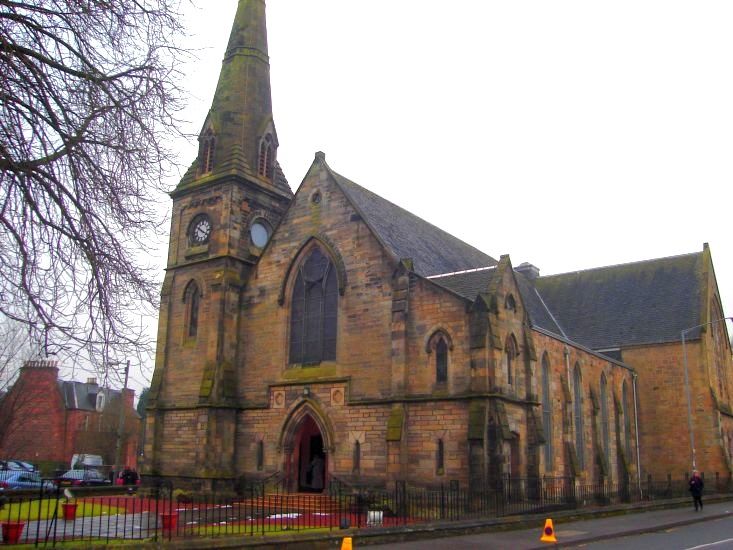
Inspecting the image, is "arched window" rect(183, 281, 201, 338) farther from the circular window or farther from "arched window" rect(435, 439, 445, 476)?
"arched window" rect(435, 439, 445, 476)

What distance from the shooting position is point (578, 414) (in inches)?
1310

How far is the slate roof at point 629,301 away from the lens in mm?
39594

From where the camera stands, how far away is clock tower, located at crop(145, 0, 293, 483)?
1123 inches

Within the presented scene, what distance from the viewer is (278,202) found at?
33219 mm

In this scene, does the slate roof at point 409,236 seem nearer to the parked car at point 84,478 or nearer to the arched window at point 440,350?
the arched window at point 440,350

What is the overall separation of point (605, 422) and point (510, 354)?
1413 centimetres

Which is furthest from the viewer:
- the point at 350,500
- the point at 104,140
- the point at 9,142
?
the point at 350,500

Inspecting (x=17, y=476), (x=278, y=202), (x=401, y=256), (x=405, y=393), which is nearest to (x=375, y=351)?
(x=405, y=393)

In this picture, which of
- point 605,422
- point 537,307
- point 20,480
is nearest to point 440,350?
point 605,422

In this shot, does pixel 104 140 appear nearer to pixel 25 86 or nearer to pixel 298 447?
pixel 25 86

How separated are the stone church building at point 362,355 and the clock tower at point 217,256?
82 mm

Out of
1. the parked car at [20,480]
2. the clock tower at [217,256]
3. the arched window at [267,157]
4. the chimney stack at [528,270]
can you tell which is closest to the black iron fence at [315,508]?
the clock tower at [217,256]

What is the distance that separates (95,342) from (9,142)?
3.02 meters

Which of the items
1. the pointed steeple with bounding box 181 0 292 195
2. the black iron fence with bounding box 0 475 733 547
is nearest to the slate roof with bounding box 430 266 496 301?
the black iron fence with bounding box 0 475 733 547
